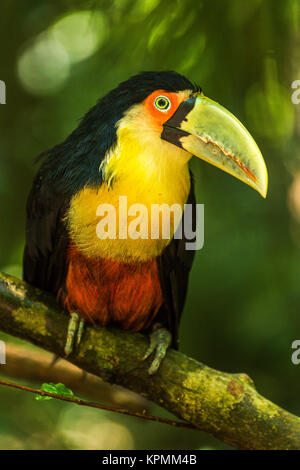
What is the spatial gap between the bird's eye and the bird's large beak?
4cm

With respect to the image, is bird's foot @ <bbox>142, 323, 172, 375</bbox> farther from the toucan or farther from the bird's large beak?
the bird's large beak

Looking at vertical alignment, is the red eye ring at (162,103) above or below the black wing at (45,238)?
above

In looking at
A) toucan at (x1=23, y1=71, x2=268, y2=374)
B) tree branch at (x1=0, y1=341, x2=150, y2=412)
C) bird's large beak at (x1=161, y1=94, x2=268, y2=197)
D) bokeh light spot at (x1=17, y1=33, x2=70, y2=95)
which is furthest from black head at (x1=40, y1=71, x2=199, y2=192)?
bokeh light spot at (x1=17, y1=33, x2=70, y2=95)

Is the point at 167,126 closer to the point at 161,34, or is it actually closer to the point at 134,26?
the point at 161,34

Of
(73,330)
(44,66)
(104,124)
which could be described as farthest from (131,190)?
(44,66)

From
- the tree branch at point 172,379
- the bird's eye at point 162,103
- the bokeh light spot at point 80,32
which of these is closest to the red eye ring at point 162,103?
the bird's eye at point 162,103

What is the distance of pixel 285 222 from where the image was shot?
10.0 feet

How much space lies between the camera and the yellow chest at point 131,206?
199 cm

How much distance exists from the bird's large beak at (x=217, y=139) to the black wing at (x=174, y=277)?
0.29m

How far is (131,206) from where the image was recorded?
1988 millimetres

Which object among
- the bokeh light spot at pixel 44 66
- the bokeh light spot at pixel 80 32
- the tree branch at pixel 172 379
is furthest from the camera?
the bokeh light spot at pixel 44 66

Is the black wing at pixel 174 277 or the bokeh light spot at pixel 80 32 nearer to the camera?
the black wing at pixel 174 277

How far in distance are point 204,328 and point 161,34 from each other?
1598 millimetres

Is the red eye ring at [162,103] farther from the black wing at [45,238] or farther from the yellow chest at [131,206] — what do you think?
the black wing at [45,238]
